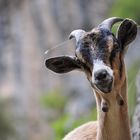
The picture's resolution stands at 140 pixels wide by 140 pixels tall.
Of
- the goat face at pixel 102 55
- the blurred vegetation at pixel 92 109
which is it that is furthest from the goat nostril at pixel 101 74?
the blurred vegetation at pixel 92 109

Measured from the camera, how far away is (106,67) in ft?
Answer: 26.3

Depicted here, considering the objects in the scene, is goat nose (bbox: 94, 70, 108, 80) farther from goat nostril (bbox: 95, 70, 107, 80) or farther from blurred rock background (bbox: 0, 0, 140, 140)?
blurred rock background (bbox: 0, 0, 140, 140)

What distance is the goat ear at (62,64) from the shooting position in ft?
28.5

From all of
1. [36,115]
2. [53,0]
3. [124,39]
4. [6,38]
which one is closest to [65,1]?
[53,0]

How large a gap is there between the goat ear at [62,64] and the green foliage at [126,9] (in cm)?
1501

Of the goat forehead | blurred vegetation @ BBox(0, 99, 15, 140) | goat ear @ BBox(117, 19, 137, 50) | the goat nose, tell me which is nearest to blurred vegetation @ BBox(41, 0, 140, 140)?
blurred vegetation @ BBox(0, 99, 15, 140)

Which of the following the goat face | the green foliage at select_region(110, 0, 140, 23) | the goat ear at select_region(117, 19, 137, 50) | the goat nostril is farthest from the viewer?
the green foliage at select_region(110, 0, 140, 23)

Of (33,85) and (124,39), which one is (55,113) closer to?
(33,85)

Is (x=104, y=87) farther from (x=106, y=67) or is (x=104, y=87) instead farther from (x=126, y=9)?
(x=126, y=9)

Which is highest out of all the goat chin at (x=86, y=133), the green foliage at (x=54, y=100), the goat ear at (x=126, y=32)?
the green foliage at (x=54, y=100)

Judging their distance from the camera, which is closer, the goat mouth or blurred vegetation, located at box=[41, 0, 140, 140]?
the goat mouth

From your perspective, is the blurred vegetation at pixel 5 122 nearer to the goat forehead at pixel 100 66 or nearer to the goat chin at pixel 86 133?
the goat chin at pixel 86 133

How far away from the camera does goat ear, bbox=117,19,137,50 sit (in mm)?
8672

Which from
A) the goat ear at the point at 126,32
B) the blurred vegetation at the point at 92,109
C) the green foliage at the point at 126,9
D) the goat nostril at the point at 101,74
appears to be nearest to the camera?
the goat nostril at the point at 101,74
